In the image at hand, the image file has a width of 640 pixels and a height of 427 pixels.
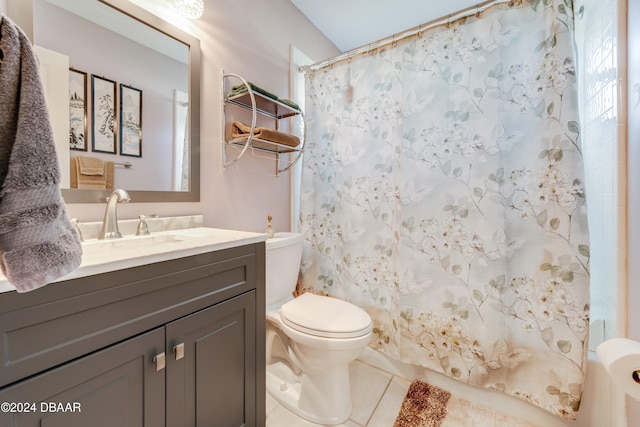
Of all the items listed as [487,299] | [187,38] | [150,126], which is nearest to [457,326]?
[487,299]

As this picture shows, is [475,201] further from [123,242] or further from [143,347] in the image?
[123,242]

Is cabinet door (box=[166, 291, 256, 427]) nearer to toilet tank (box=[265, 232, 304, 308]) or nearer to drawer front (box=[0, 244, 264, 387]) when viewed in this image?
drawer front (box=[0, 244, 264, 387])

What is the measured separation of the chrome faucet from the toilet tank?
632 millimetres

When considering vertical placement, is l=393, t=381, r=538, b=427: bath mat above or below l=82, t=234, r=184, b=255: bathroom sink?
below

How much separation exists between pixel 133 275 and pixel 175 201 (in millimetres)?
643

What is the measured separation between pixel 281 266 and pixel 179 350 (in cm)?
73

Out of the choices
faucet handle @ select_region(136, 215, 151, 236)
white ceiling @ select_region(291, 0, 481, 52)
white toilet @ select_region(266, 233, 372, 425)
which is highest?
white ceiling @ select_region(291, 0, 481, 52)

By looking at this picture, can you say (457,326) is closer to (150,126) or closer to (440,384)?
(440,384)

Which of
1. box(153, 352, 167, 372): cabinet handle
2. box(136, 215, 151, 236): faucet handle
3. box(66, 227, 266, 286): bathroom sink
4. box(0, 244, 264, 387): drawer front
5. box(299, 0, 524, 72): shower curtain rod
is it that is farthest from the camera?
box(299, 0, 524, 72): shower curtain rod

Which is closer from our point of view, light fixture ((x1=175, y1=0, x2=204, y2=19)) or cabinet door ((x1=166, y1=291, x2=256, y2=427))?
cabinet door ((x1=166, y1=291, x2=256, y2=427))

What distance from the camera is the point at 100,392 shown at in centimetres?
64

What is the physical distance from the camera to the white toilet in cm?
118

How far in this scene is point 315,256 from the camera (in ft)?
5.98

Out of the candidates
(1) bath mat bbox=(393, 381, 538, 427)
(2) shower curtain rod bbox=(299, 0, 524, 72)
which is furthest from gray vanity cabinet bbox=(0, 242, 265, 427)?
(2) shower curtain rod bbox=(299, 0, 524, 72)
